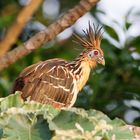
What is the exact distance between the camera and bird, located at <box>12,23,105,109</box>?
443cm

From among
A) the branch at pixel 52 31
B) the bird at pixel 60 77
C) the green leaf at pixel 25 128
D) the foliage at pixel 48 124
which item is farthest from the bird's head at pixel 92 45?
the green leaf at pixel 25 128

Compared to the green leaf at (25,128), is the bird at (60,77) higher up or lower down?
lower down

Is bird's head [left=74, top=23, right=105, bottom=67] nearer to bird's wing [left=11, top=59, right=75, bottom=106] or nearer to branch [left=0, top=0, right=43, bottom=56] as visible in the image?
bird's wing [left=11, top=59, right=75, bottom=106]

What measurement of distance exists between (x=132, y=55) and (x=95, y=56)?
1684 mm

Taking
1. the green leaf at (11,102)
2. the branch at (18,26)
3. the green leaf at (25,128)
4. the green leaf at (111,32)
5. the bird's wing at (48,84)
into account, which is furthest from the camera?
the green leaf at (111,32)

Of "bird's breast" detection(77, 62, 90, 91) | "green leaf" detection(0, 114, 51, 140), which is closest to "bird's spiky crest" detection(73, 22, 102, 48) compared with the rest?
"bird's breast" detection(77, 62, 90, 91)

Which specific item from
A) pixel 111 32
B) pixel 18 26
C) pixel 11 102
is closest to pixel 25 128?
pixel 11 102

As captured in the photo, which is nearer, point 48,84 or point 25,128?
point 25,128

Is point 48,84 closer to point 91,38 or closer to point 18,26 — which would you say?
point 91,38

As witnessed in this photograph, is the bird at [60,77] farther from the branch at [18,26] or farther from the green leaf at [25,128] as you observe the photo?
the green leaf at [25,128]

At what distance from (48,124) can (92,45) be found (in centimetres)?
184

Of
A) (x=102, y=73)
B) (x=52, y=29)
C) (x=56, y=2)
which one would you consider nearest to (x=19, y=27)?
(x=52, y=29)

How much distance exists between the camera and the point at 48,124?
3.10m

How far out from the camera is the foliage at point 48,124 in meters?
3.06
